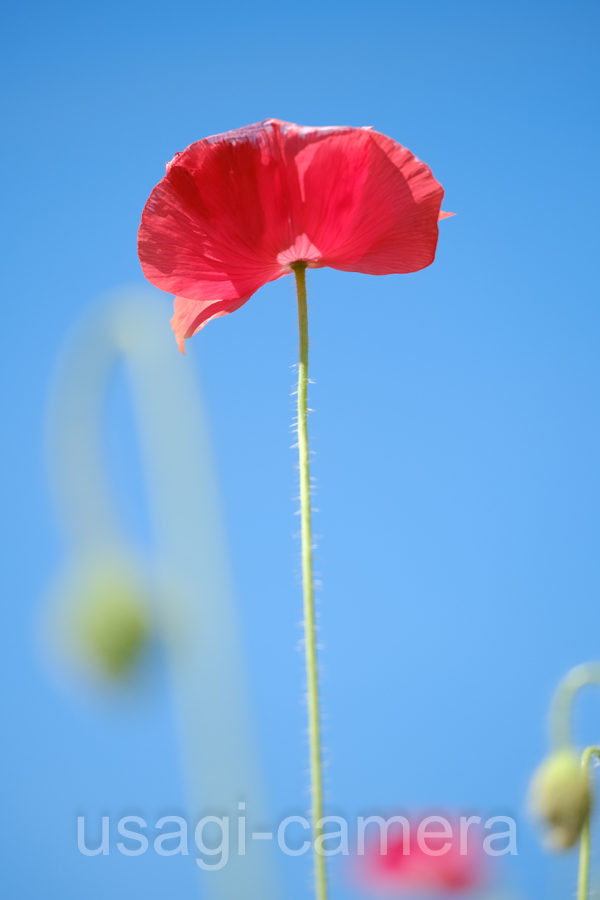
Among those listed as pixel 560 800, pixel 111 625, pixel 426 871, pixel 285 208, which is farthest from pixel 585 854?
pixel 111 625

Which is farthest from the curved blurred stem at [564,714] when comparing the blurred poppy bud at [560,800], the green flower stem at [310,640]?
the green flower stem at [310,640]

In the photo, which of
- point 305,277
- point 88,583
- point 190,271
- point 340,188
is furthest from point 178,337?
point 88,583

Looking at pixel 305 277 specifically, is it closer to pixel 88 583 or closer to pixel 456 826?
pixel 456 826

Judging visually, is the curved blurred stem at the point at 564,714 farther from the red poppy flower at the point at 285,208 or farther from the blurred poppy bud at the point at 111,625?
the blurred poppy bud at the point at 111,625

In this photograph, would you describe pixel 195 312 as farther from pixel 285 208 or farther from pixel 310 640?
pixel 310 640

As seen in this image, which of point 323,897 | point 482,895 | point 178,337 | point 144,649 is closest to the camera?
point 323,897

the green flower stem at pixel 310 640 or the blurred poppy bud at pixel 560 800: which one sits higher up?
the green flower stem at pixel 310 640
